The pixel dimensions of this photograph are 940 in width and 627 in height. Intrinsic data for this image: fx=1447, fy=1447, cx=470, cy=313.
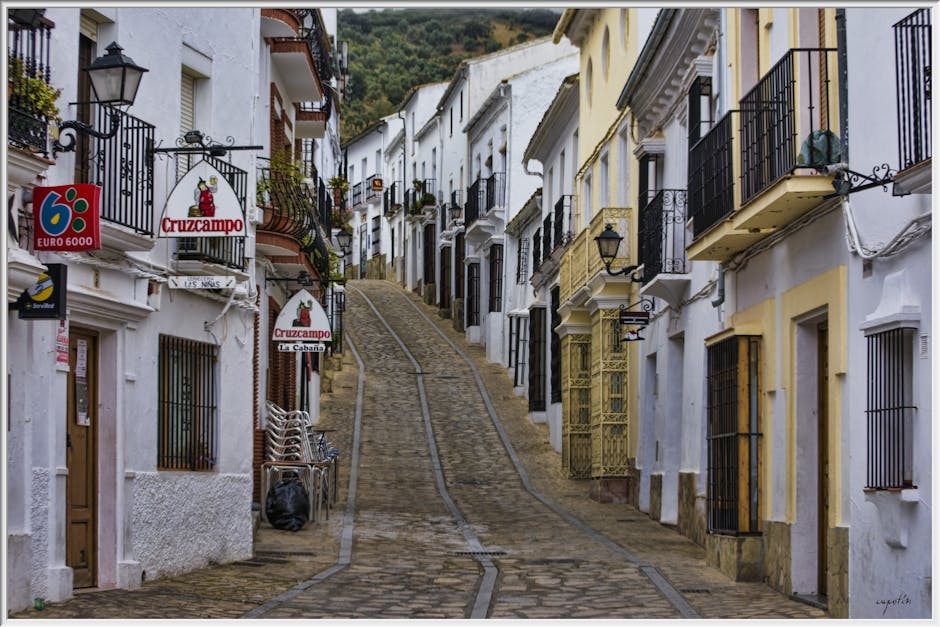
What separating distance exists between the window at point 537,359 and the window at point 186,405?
16.0m

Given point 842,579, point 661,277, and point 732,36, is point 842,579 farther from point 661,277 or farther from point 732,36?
point 661,277

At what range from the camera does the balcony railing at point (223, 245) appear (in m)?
14.5

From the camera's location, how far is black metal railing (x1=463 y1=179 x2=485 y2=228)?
134ft

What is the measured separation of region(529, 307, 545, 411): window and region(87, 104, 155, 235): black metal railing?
18.3 m

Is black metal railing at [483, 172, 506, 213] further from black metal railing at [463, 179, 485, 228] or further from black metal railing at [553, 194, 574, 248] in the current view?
black metal railing at [553, 194, 574, 248]

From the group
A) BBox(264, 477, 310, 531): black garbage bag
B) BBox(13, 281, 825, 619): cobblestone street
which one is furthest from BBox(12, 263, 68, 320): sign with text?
BBox(264, 477, 310, 531): black garbage bag

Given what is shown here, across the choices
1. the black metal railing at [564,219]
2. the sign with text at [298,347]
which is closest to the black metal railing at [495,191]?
the black metal railing at [564,219]

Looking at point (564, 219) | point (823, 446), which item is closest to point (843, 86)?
point (823, 446)

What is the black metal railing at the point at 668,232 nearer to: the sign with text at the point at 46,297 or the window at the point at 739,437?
A: the window at the point at 739,437

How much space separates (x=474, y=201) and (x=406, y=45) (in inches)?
2054

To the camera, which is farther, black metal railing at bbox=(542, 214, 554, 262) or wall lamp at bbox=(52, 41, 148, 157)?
black metal railing at bbox=(542, 214, 554, 262)

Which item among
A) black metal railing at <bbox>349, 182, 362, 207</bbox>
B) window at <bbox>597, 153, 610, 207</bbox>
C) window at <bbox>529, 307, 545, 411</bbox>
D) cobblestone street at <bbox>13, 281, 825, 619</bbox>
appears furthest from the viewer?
black metal railing at <bbox>349, 182, 362, 207</bbox>

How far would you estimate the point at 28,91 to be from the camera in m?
10.8

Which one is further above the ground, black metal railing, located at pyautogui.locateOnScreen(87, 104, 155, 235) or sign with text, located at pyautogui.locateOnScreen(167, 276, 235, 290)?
black metal railing, located at pyautogui.locateOnScreen(87, 104, 155, 235)
